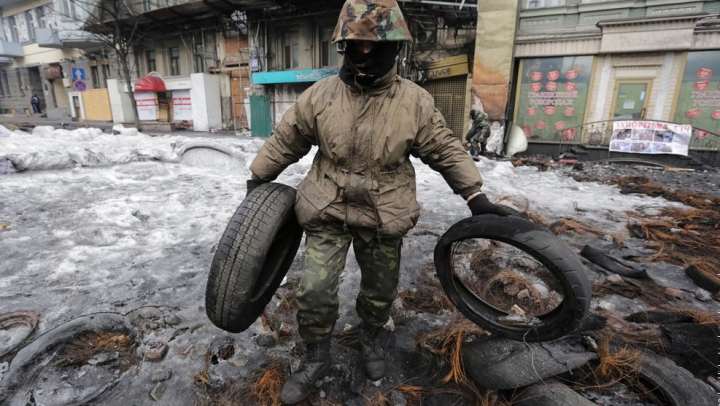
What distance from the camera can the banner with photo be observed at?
9.97 metres

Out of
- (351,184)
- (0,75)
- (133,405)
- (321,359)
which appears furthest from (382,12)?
(0,75)

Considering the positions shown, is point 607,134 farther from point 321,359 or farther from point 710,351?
point 321,359

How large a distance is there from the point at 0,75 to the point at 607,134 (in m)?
46.4

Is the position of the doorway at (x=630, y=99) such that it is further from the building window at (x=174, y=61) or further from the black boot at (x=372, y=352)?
the building window at (x=174, y=61)

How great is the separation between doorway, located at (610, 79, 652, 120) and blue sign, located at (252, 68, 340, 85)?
1042 cm

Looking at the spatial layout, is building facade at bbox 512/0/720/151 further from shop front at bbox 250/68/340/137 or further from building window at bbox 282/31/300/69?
building window at bbox 282/31/300/69

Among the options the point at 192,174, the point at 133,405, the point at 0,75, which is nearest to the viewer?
the point at 133,405

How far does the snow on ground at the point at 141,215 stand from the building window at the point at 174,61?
45.1ft

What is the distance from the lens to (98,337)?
2342 mm

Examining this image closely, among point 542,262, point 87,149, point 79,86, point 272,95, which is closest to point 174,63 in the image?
point 79,86

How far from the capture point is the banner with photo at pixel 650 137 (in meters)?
9.97

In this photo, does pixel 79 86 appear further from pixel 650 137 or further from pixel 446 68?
pixel 650 137

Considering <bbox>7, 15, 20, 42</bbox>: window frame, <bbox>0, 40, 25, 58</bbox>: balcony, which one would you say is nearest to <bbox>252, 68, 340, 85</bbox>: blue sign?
<bbox>0, 40, 25, 58</bbox>: balcony

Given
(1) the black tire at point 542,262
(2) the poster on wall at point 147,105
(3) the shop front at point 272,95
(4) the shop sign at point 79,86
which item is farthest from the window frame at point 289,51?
(1) the black tire at point 542,262
